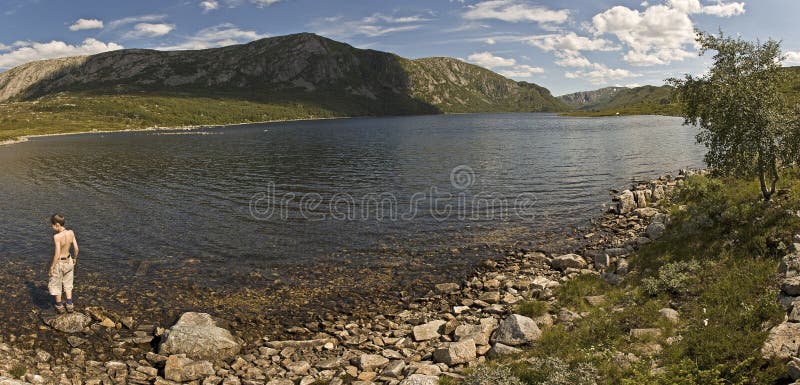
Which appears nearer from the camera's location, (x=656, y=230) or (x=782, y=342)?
(x=782, y=342)

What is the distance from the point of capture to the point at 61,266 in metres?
19.8

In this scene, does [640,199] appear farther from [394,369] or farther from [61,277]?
[61,277]

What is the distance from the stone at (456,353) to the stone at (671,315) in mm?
A: 6861

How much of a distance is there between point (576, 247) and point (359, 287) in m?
15.6

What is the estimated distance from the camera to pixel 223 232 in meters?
34.8

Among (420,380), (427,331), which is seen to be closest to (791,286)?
(420,380)

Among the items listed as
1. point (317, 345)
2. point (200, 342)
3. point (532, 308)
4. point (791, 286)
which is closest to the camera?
point (791, 286)

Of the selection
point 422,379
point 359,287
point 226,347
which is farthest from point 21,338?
point 422,379

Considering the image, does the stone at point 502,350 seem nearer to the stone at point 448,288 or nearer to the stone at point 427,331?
the stone at point 427,331

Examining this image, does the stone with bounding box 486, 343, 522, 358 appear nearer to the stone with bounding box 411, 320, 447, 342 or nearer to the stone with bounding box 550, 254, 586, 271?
the stone with bounding box 411, 320, 447, 342

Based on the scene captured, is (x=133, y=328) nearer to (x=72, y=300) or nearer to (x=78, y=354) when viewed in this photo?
(x=78, y=354)

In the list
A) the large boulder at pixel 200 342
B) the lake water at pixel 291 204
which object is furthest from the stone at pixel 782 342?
the lake water at pixel 291 204

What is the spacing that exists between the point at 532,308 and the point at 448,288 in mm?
5613

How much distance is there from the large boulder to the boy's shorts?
256 inches
